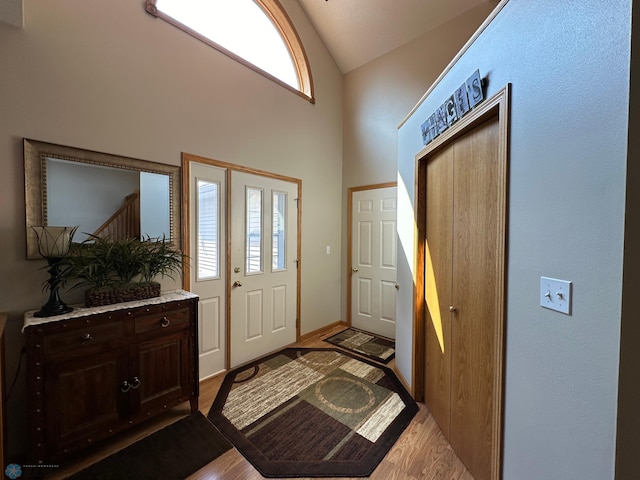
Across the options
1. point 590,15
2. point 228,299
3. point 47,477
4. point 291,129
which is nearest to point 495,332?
point 590,15

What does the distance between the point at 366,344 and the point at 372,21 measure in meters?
3.95

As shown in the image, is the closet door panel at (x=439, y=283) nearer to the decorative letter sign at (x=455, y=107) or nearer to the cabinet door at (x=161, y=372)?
the decorative letter sign at (x=455, y=107)

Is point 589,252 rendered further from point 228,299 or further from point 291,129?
point 291,129

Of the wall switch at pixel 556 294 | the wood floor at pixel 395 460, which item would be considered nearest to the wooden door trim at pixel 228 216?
the wood floor at pixel 395 460

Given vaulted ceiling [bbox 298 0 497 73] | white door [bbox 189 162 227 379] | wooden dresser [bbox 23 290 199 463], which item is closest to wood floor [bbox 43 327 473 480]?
wooden dresser [bbox 23 290 199 463]

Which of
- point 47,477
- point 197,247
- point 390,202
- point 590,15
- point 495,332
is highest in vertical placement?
point 590,15

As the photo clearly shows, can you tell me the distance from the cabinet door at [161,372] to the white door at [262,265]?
0.74 metres

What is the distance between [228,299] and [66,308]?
4.04 feet

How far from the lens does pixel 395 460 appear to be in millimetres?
1579

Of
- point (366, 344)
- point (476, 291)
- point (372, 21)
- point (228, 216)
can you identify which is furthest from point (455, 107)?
point (366, 344)

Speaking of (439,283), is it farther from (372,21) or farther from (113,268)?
(372,21)

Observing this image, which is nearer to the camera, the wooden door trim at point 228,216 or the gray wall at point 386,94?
the wooden door trim at point 228,216

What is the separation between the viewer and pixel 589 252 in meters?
0.80

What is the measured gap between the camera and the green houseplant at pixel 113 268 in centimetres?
164
